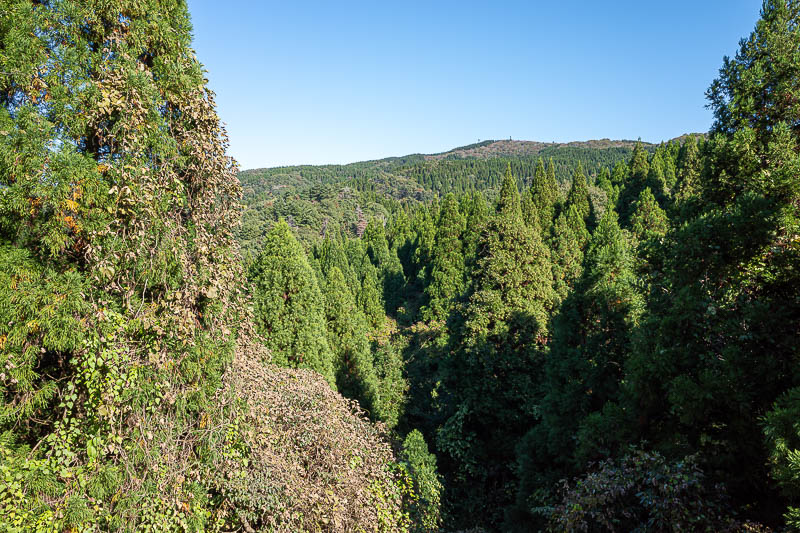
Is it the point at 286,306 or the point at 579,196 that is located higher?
the point at 579,196

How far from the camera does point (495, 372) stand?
45.7ft

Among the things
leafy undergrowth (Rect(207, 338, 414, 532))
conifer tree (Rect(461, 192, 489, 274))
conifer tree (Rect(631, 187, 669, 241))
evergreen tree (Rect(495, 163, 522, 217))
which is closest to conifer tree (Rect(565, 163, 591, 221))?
conifer tree (Rect(631, 187, 669, 241))

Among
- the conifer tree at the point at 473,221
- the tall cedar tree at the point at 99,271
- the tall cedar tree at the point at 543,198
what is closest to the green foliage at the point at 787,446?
the tall cedar tree at the point at 99,271

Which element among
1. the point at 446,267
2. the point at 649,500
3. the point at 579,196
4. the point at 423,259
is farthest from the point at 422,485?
the point at 579,196

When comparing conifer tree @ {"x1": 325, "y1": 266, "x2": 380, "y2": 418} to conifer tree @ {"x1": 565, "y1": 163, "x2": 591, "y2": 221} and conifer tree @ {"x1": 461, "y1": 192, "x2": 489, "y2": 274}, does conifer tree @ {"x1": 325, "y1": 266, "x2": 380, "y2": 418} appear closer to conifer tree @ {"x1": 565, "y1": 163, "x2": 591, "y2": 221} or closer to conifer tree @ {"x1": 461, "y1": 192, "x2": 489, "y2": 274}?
conifer tree @ {"x1": 461, "y1": 192, "x2": 489, "y2": 274}

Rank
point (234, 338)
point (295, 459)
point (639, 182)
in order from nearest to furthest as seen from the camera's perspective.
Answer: point (234, 338) → point (295, 459) → point (639, 182)

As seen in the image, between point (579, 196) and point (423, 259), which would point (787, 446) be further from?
point (423, 259)

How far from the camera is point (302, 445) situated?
21.4 ft

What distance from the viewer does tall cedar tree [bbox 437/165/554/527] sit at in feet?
44.3

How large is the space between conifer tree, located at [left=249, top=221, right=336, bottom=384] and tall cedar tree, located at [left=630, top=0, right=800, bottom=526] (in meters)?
7.64

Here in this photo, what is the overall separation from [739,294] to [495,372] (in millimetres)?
8716

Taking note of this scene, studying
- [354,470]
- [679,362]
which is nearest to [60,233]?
[354,470]

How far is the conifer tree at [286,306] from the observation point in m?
10.8

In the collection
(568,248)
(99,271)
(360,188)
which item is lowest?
(568,248)
